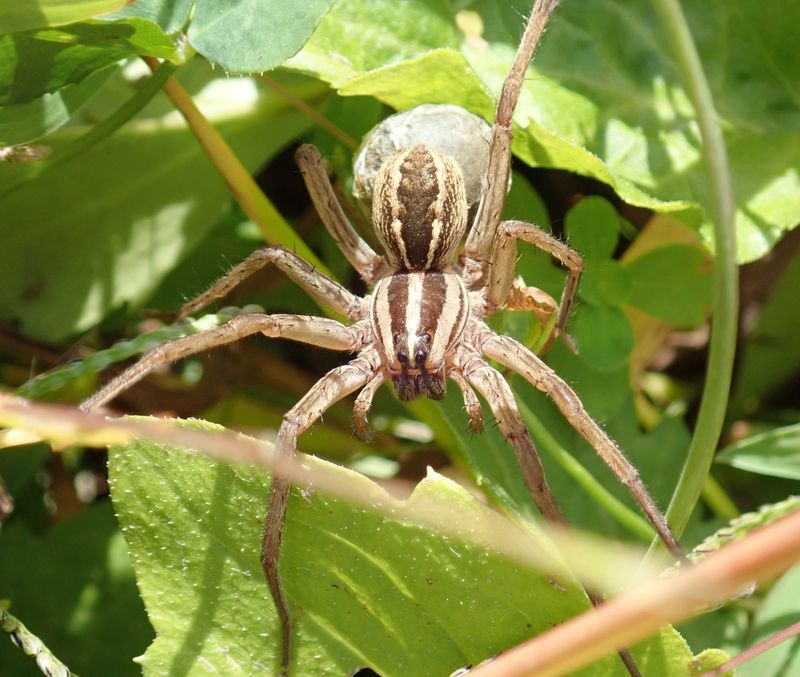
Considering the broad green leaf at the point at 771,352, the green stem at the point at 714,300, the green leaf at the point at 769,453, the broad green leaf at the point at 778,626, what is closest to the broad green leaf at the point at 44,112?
the green stem at the point at 714,300

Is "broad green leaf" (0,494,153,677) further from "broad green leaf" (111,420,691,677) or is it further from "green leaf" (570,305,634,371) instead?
"green leaf" (570,305,634,371)

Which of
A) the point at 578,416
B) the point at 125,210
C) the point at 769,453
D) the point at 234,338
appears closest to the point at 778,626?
the point at 769,453

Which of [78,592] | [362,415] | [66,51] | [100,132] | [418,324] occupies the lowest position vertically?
[78,592]

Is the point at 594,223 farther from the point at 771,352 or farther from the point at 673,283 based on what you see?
the point at 771,352

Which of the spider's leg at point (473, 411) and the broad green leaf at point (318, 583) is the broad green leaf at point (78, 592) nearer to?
the broad green leaf at point (318, 583)

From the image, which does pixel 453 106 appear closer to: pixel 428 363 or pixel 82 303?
pixel 428 363

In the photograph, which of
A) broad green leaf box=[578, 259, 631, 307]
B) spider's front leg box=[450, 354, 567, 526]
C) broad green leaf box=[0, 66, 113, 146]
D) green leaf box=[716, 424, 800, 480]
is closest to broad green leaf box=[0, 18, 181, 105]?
broad green leaf box=[0, 66, 113, 146]
